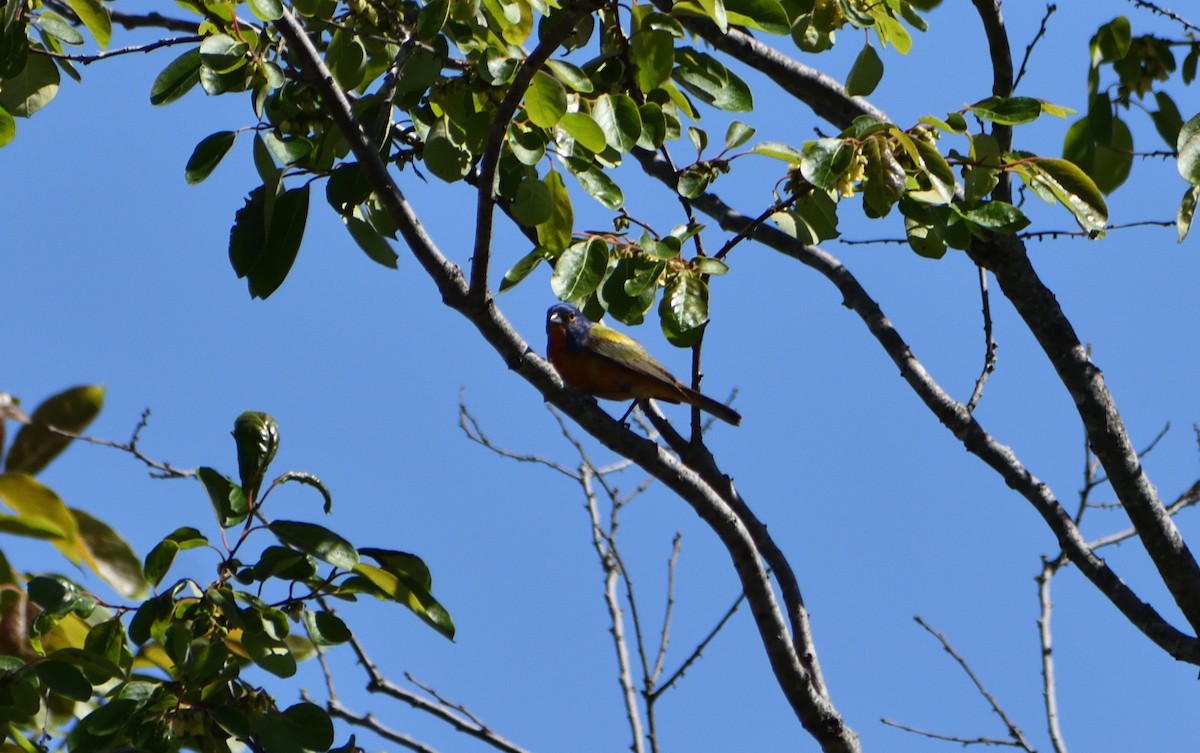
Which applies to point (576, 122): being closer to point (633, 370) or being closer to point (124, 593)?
point (124, 593)

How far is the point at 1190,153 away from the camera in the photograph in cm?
294

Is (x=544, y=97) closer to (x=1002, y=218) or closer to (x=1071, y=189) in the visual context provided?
(x=1002, y=218)

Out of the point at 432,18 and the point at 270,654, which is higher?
the point at 432,18

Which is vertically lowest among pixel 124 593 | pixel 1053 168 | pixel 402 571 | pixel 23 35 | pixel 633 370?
pixel 124 593

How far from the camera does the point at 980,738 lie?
5.43 m

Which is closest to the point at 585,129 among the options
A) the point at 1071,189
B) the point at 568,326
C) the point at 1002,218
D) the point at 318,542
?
the point at 318,542

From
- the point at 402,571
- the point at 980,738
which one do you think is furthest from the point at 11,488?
the point at 980,738

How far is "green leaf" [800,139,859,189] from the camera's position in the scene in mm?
3045

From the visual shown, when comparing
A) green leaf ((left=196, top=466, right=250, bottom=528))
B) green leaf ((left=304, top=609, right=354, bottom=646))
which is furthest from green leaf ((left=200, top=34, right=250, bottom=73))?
green leaf ((left=304, top=609, right=354, bottom=646))

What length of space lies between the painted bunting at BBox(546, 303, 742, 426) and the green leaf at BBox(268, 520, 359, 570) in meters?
3.26

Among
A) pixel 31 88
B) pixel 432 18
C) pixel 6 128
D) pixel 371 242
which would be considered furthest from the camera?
pixel 371 242

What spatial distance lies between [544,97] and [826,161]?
0.84 metres

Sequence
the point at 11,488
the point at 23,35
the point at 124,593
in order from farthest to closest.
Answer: the point at 23,35
the point at 124,593
the point at 11,488

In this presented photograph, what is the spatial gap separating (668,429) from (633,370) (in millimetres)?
1913
